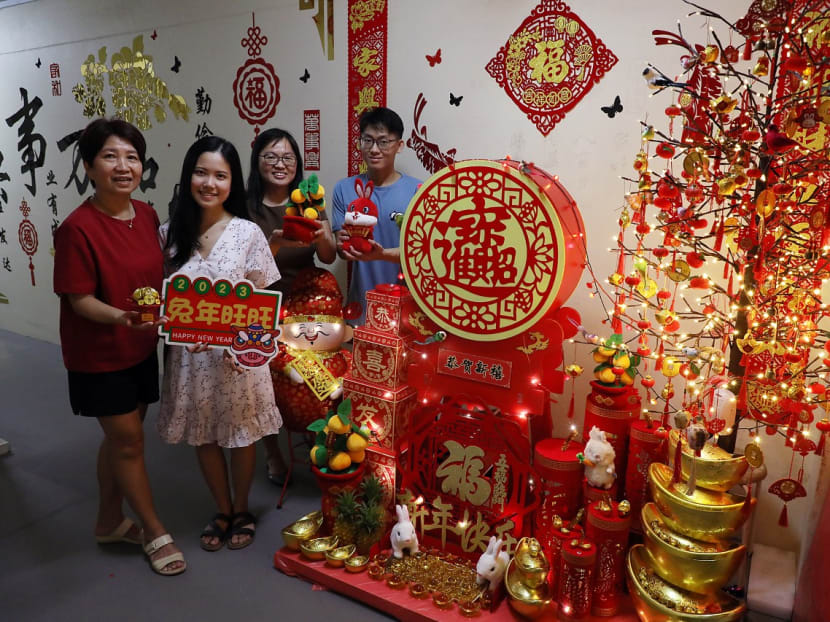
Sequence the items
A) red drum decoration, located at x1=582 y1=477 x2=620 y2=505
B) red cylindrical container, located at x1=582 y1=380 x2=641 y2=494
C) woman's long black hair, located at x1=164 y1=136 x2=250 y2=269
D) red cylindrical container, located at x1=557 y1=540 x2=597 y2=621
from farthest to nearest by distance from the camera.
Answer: woman's long black hair, located at x1=164 y1=136 x2=250 y2=269 → red cylindrical container, located at x1=582 y1=380 x2=641 y2=494 → red drum decoration, located at x1=582 y1=477 x2=620 y2=505 → red cylindrical container, located at x1=557 y1=540 x2=597 y2=621

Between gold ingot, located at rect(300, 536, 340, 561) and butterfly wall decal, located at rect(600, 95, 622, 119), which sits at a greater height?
butterfly wall decal, located at rect(600, 95, 622, 119)

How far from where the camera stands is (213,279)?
2238 millimetres

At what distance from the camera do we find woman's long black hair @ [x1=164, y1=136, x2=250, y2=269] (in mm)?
2293

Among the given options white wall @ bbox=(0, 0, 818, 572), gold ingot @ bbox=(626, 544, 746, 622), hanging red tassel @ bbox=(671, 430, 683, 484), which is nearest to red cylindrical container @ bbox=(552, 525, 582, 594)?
gold ingot @ bbox=(626, 544, 746, 622)

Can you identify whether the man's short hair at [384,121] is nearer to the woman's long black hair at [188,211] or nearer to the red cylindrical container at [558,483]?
the woman's long black hair at [188,211]

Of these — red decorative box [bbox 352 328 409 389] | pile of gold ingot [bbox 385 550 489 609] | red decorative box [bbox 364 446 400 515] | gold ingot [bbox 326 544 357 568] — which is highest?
red decorative box [bbox 352 328 409 389]

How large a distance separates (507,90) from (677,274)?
138 centimetres

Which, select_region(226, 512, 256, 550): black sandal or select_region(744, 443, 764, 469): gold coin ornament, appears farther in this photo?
select_region(226, 512, 256, 550): black sandal

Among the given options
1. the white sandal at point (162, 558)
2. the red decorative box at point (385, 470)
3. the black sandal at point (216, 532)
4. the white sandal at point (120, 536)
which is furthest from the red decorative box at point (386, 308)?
the white sandal at point (120, 536)

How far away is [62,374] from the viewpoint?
4.59 meters

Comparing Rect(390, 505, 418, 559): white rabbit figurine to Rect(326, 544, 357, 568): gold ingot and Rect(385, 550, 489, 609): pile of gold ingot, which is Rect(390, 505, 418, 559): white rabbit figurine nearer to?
Rect(385, 550, 489, 609): pile of gold ingot

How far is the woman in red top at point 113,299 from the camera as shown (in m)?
2.10

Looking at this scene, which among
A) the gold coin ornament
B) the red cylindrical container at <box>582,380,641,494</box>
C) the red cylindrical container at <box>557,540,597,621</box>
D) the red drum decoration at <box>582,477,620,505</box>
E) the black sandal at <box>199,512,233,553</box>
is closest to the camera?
the gold coin ornament

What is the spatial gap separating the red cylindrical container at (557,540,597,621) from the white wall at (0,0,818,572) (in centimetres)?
94
